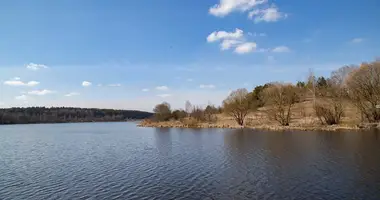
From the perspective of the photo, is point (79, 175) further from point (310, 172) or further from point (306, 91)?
point (306, 91)

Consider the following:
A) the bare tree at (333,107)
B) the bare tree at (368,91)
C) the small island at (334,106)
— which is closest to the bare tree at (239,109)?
the small island at (334,106)

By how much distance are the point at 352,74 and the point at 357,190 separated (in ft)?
160

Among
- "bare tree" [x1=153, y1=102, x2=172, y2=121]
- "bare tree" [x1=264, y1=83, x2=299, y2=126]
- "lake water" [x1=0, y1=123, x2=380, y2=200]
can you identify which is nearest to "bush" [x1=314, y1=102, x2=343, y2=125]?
"bare tree" [x1=264, y1=83, x2=299, y2=126]

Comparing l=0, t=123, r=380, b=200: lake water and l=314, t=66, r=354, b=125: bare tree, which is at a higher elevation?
l=314, t=66, r=354, b=125: bare tree

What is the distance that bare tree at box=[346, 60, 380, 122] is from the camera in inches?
2098

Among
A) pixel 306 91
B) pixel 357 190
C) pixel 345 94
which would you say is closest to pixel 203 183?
pixel 357 190

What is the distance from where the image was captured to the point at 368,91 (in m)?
54.0

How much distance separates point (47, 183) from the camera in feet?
58.0

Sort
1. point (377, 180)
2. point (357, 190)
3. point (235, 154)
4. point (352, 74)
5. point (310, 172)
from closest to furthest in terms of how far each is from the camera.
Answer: point (357, 190), point (377, 180), point (310, 172), point (235, 154), point (352, 74)

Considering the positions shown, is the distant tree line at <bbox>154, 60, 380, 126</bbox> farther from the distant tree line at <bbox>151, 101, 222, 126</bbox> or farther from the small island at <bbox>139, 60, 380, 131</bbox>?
the distant tree line at <bbox>151, 101, 222, 126</bbox>

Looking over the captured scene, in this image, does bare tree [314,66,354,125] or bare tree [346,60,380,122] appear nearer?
bare tree [346,60,380,122]

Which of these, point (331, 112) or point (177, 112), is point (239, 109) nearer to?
point (331, 112)

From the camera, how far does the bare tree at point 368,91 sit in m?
53.3

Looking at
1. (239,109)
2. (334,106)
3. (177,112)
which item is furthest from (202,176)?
(177,112)
